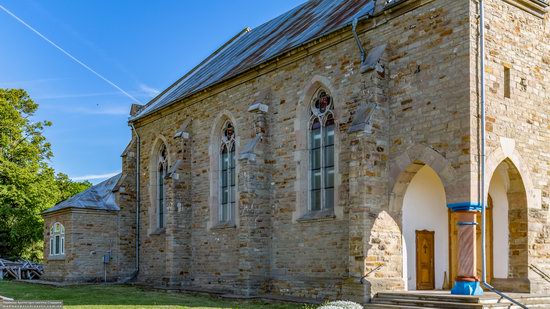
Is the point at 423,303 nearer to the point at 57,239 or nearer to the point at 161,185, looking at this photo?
the point at 161,185

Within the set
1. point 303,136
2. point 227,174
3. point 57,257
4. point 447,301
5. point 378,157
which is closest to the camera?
point 447,301

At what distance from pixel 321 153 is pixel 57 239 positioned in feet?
56.9

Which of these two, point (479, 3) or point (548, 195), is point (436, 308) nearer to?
point (548, 195)

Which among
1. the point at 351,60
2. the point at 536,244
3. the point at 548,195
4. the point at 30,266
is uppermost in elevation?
the point at 351,60

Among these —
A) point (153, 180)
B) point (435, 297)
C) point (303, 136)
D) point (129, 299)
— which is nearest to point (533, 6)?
point (303, 136)

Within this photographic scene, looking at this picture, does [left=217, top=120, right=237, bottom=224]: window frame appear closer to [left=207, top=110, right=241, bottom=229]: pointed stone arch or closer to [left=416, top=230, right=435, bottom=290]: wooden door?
[left=207, top=110, right=241, bottom=229]: pointed stone arch

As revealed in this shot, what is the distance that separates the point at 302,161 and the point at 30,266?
70.0ft

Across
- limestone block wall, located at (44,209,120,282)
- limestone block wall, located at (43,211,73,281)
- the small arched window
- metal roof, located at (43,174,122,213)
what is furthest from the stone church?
the small arched window

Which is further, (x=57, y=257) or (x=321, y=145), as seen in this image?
(x=57, y=257)

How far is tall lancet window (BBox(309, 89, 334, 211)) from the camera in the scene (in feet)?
61.0

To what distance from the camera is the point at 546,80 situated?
1634 centimetres

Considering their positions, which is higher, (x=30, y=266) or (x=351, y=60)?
(x=351, y=60)

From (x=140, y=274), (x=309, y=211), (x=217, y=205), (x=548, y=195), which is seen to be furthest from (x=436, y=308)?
(x=140, y=274)

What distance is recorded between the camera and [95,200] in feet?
100
